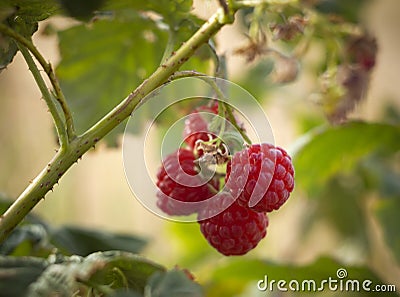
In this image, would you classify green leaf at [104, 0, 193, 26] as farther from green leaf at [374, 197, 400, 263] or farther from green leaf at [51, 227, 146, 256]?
green leaf at [374, 197, 400, 263]

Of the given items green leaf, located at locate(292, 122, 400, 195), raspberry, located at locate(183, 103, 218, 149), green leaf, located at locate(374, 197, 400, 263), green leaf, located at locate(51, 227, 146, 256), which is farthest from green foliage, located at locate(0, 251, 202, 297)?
green leaf, located at locate(374, 197, 400, 263)

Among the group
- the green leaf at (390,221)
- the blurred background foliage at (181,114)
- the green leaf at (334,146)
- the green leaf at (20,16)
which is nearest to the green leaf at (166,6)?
the blurred background foliage at (181,114)

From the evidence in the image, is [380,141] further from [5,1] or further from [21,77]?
[21,77]

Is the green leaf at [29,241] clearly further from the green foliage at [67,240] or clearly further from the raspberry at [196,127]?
the raspberry at [196,127]

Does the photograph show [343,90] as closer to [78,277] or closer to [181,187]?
[181,187]

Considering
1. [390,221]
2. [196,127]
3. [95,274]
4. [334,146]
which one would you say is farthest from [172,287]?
[390,221]
